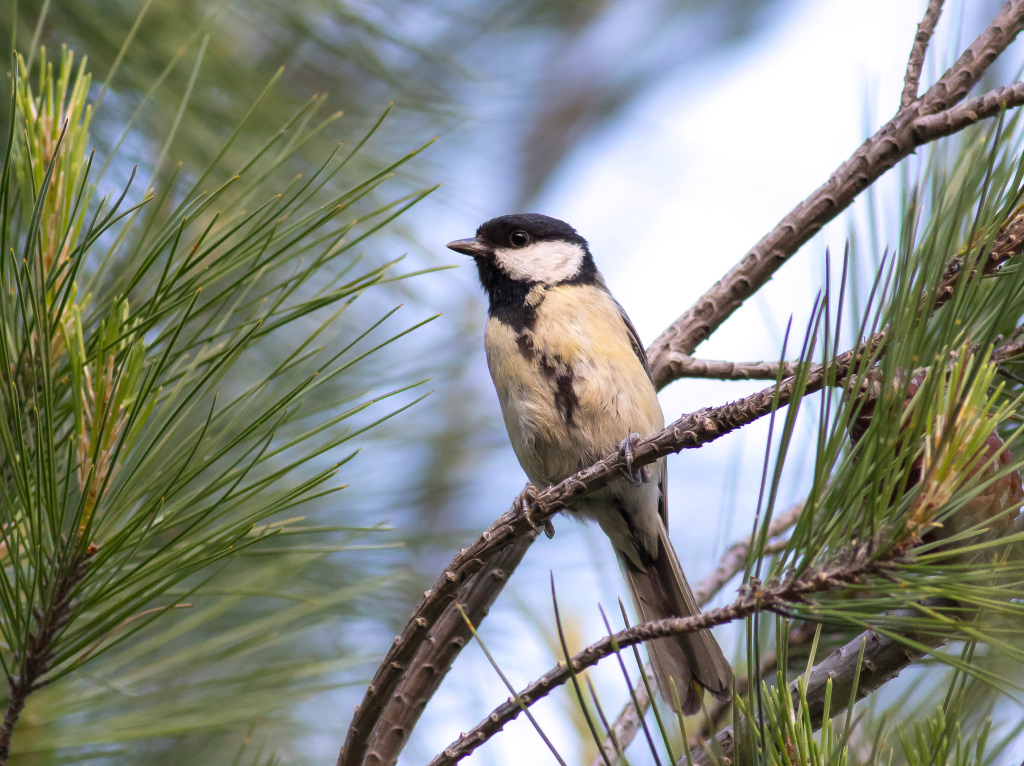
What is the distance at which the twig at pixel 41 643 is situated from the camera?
128 cm

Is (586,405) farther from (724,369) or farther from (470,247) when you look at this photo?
(470,247)

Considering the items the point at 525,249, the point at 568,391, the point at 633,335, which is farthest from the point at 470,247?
the point at 568,391

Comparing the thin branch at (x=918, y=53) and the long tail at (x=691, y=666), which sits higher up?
the thin branch at (x=918, y=53)

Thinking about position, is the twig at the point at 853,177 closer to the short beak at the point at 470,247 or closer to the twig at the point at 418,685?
the twig at the point at 418,685

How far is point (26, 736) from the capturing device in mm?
1780

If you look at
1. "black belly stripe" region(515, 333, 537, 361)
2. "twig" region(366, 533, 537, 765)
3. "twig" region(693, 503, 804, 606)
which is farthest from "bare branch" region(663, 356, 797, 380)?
"twig" region(366, 533, 537, 765)

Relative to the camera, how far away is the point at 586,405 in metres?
2.66

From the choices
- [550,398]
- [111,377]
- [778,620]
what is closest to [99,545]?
[111,377]

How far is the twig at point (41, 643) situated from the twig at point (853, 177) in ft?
4.86

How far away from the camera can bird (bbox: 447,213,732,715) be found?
2664 mm

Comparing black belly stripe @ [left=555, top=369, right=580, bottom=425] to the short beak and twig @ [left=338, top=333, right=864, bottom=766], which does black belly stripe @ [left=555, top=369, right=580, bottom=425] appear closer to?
the short beak

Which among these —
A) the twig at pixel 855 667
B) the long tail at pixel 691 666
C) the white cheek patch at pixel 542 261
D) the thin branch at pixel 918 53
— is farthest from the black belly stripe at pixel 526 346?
the twig at pixel 855 667

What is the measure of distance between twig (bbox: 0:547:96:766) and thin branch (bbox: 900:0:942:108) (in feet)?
5.78

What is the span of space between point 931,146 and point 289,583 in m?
1.89
